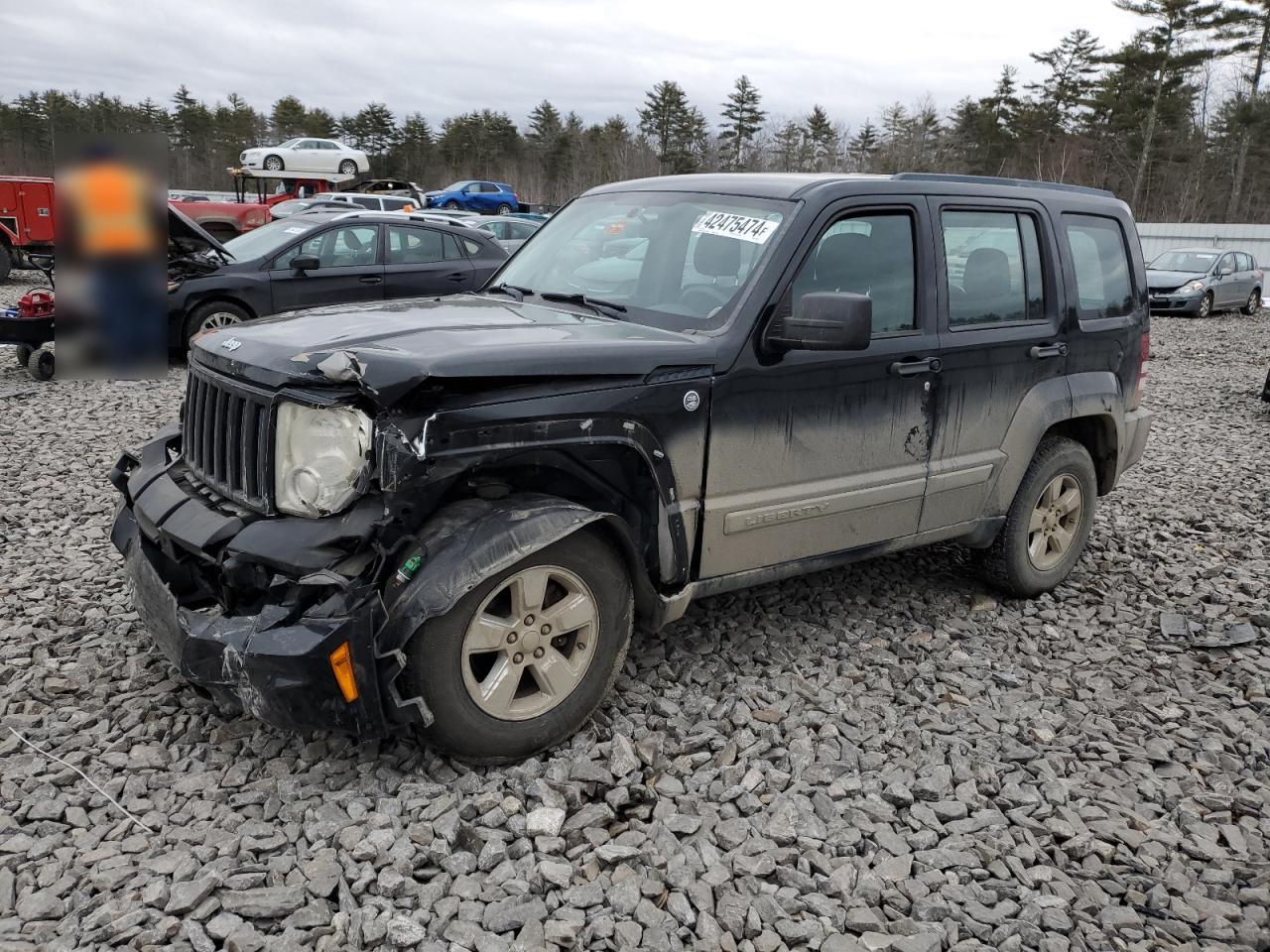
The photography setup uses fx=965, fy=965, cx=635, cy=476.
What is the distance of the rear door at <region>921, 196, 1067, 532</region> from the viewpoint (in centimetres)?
426

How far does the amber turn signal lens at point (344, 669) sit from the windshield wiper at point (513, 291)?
189 centimetres

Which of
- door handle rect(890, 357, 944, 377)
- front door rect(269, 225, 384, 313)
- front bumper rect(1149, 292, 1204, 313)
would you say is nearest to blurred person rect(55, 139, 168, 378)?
door handle rect(890, 357, 944, 377)

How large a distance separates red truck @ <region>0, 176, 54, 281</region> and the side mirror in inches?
666

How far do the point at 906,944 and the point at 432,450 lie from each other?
6.25ft

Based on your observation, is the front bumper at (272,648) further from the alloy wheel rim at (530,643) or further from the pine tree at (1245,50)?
the pine tree at (1245,50)

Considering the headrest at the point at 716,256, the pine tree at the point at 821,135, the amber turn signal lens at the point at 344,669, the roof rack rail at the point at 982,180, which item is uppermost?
the pine tree at the point at 821,135

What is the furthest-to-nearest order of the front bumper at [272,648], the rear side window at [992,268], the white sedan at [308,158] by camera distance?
the white sedan at [308,158]
the rear side window at [992,268]
the front bumper at [272,648]

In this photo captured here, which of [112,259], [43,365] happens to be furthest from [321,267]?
[112,259]

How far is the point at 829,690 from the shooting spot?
3965 mm

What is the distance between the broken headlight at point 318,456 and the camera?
289cm

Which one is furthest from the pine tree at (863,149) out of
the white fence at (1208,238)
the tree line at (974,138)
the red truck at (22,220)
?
the red truck at (22,220)

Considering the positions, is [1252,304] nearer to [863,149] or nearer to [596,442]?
[596,442]

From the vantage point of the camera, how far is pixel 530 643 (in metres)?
3.19

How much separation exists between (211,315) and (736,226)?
7706 millimetres
